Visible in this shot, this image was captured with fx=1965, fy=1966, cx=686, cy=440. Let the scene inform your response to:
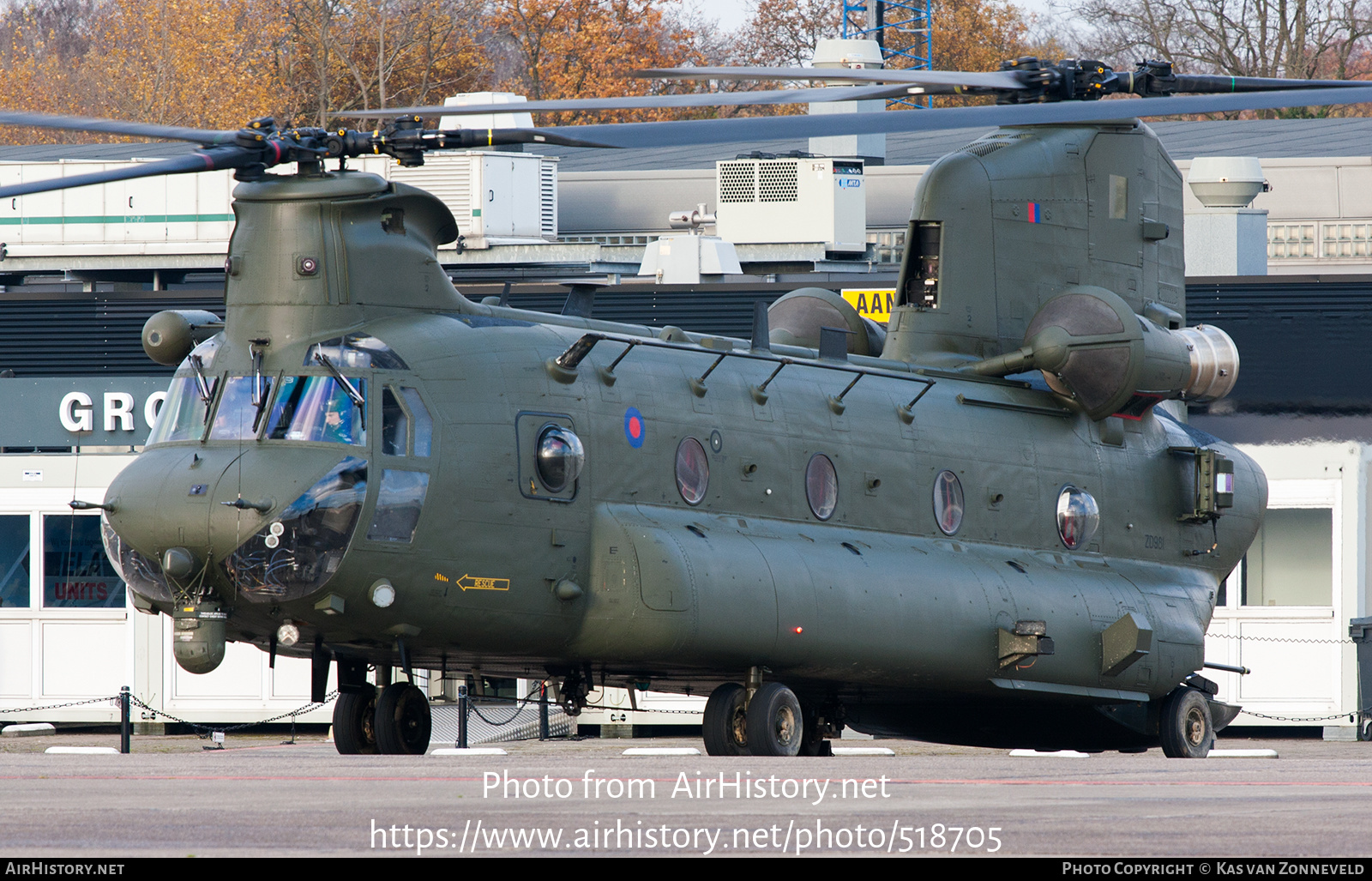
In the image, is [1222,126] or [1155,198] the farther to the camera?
[1222,126]

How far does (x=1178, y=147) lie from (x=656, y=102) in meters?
28.5

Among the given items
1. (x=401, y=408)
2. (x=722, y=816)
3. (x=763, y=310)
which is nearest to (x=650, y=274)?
(x=763, y=310)

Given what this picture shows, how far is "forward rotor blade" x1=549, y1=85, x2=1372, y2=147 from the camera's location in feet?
44.2

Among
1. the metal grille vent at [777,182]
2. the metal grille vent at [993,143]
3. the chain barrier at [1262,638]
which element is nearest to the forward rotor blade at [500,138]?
the metal grille vent at [993,143]

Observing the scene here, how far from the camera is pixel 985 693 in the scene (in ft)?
54.8

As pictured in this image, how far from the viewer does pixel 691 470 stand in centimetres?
1496

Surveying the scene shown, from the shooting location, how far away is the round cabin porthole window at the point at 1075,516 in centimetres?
1798

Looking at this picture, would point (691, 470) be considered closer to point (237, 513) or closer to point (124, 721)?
point (237, 513)

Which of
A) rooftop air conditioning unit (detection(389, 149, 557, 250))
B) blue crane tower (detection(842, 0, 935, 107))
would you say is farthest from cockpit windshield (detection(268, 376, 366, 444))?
blue crane tower (detection(842, 0, 935, 107))

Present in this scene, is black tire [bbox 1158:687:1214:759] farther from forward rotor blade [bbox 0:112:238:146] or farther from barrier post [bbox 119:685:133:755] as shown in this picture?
barrier post [bbox 119:685:133:755]

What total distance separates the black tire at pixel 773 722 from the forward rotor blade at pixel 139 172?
17.7ft

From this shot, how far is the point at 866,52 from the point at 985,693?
22932 millimetres

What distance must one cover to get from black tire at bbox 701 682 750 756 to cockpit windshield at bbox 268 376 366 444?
134 inches
